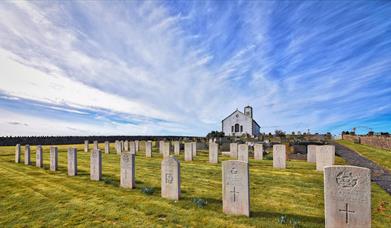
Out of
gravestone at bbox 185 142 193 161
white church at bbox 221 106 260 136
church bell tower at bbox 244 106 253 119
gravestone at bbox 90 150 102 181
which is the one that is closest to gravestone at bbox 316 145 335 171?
gravestone at bbox 185 142 193 161

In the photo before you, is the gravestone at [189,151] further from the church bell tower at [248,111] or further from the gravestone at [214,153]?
the church bell tower at [248,111]

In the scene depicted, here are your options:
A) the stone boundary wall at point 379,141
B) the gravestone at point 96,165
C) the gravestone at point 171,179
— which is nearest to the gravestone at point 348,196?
the gravestone at point 171,179

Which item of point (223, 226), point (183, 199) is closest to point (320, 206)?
point (223, 226)

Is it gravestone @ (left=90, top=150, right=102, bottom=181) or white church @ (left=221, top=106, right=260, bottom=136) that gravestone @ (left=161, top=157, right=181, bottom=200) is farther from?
white church @ (left=221, top=106, right=260, bottom=136)

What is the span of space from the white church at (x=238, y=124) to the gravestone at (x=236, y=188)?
53925 millimetres

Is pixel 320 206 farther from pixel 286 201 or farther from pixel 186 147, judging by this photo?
pixel 186 147

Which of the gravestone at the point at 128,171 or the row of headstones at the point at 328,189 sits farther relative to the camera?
the gravestone at the point at 128,171

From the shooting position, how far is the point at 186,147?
17.4 meters

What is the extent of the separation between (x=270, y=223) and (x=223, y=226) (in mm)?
1089

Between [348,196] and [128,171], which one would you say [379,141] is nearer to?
[348,196]

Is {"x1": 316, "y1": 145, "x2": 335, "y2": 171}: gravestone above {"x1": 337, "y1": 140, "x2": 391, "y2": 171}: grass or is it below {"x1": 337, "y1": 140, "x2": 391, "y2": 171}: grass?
above

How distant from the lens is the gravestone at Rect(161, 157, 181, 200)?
722cm

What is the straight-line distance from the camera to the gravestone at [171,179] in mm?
7219

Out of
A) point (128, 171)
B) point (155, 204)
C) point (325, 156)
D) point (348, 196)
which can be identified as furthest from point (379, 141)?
point (155, 204)
